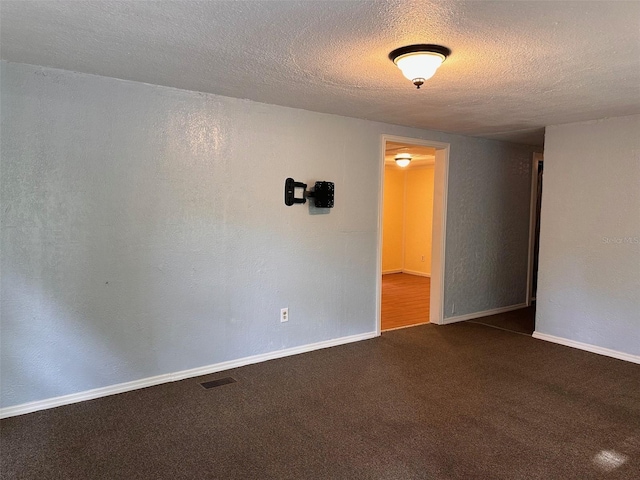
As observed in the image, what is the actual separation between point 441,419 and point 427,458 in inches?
18.6

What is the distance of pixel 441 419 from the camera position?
2766 millimetres

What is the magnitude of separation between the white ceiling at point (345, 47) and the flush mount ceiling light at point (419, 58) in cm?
5

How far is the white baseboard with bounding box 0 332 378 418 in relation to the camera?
279cm

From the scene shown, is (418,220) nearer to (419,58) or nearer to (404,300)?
(404,300)

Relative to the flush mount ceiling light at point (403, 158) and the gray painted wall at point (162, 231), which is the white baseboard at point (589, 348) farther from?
the flush mount ceiling light at point (403, 158)

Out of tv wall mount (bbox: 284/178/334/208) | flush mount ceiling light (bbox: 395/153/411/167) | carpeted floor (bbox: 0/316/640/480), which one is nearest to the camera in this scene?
carpeted floor (bbox: 0/316/640/480)

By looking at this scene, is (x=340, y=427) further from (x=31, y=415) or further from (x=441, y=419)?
(x=31, y=415)

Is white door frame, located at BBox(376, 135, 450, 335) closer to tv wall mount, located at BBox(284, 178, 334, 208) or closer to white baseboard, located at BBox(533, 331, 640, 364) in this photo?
white baseboard, located at BBox(533, 331, 640, 364)

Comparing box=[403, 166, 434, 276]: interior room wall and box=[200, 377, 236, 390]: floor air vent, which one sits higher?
box=[403, 166, 434, 276]: interior room wall

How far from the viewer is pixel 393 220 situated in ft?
29.4

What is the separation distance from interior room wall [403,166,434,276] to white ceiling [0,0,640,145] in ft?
16.5

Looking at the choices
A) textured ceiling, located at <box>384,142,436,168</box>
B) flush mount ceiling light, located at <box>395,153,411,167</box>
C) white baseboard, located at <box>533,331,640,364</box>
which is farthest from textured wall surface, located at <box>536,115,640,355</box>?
flush mount ceiling light, located at <box>395,153,411,167</box>

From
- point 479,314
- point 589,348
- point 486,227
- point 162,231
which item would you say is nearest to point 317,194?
point 162,231

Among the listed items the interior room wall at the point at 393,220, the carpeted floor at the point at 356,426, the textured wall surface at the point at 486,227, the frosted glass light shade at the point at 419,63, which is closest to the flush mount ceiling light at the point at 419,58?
the frosted glass light shade at the point at 419,63
